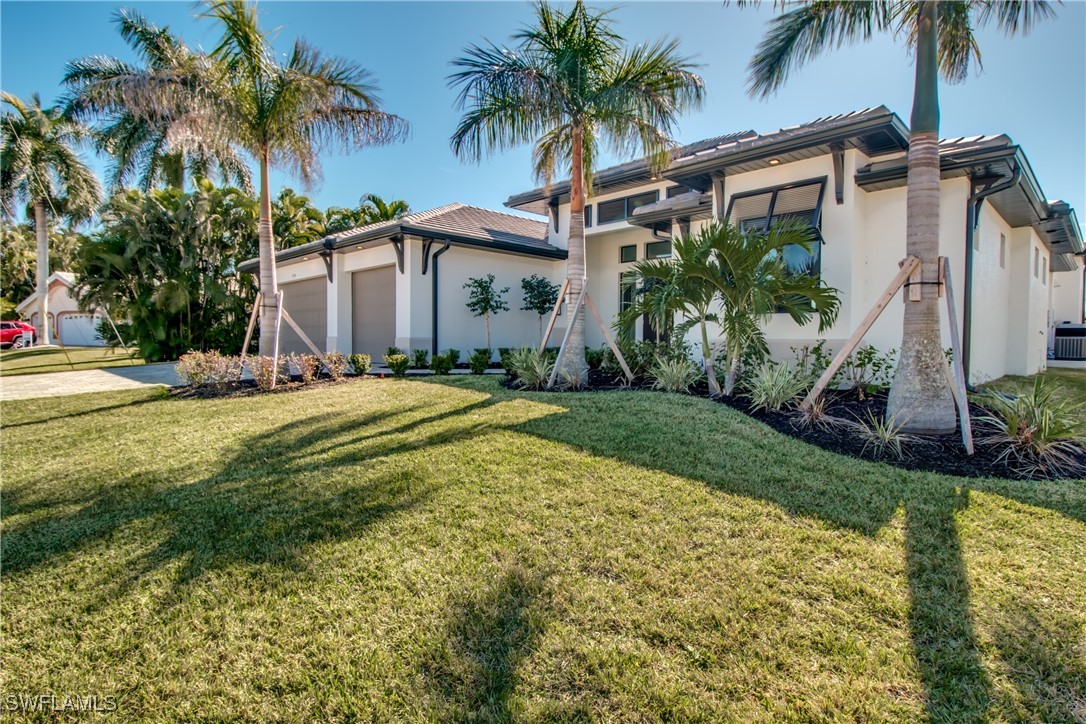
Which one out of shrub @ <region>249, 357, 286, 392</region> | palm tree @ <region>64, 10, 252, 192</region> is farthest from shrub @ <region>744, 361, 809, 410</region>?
palm tree @ <region>64, 10, 252, 192</region>

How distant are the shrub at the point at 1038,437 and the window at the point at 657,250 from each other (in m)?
10.3

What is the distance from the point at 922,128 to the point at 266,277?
36.7 feet

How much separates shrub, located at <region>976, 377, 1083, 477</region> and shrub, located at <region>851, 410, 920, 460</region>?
0.72 metres

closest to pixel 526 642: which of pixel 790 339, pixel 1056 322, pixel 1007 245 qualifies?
pixel 790 339

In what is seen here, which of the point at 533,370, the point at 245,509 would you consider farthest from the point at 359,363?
the point at 245,509

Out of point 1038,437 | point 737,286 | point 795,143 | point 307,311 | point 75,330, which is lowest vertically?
point 1038,437

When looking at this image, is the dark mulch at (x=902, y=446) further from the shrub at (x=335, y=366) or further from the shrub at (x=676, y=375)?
the shrub at (x=335, y=366)

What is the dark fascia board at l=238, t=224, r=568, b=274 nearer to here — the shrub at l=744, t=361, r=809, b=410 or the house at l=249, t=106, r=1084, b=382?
the house at l=249, t=106, r=1084, b=382

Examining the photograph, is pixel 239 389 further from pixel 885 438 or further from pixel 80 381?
pixel 885 438

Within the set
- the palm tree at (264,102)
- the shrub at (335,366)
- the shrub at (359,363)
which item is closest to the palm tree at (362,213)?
the palm tree at (264,102)

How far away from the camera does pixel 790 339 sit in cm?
963

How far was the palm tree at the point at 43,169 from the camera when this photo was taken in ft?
68.8

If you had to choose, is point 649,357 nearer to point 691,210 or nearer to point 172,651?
point 691,210

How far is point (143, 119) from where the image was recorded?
14344 millimetres
